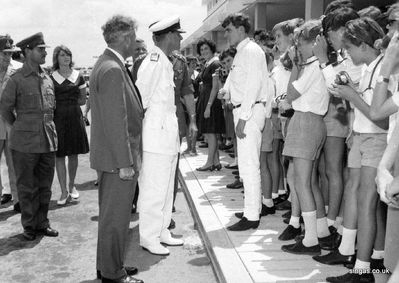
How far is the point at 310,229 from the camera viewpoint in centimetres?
384

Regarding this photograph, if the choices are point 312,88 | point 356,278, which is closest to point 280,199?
point 312,88

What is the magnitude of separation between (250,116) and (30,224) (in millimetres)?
2552

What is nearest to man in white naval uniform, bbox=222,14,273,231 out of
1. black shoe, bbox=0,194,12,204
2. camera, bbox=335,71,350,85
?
camera, bbox=335,71,350,85

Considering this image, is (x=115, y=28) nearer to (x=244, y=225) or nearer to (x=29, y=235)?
(x=244, y=225)

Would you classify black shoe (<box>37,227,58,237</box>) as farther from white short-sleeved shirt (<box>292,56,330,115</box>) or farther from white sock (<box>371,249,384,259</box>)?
white sock (<box>371,249,384,259</box>)

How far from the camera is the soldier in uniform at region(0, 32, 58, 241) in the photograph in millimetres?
4809

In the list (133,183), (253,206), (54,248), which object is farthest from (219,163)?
(133,183)

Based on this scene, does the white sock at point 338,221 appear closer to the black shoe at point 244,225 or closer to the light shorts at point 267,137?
the black shoe at point 244,225

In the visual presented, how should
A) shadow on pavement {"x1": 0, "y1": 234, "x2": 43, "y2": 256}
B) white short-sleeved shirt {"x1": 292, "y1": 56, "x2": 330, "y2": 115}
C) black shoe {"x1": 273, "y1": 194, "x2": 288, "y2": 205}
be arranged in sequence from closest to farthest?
white short-sleeved shirt {"x1": 292, "y1": 56, "x2": 330, "y2": 115} → shadow on pavement {"x1": 0, "y1": 234, "x2": 43, "y2": 256} → black shoe {"x1": 273, "y1": 194, "x2": 288, "y2": 205}

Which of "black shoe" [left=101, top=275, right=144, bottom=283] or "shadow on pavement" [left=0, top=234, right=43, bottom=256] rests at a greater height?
"black shoe" [left=101, top=275, right=144, bottom=283]

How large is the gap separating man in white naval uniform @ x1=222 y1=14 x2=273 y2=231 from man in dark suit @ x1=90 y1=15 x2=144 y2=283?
1190 mm

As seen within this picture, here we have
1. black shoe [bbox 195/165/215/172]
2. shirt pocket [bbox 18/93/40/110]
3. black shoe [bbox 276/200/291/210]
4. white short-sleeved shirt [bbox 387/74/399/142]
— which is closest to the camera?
white short-sleeved shirt [bbox 387/74/399/142]

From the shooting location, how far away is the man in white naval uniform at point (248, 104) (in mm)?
4371

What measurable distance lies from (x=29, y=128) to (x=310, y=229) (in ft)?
10.0
